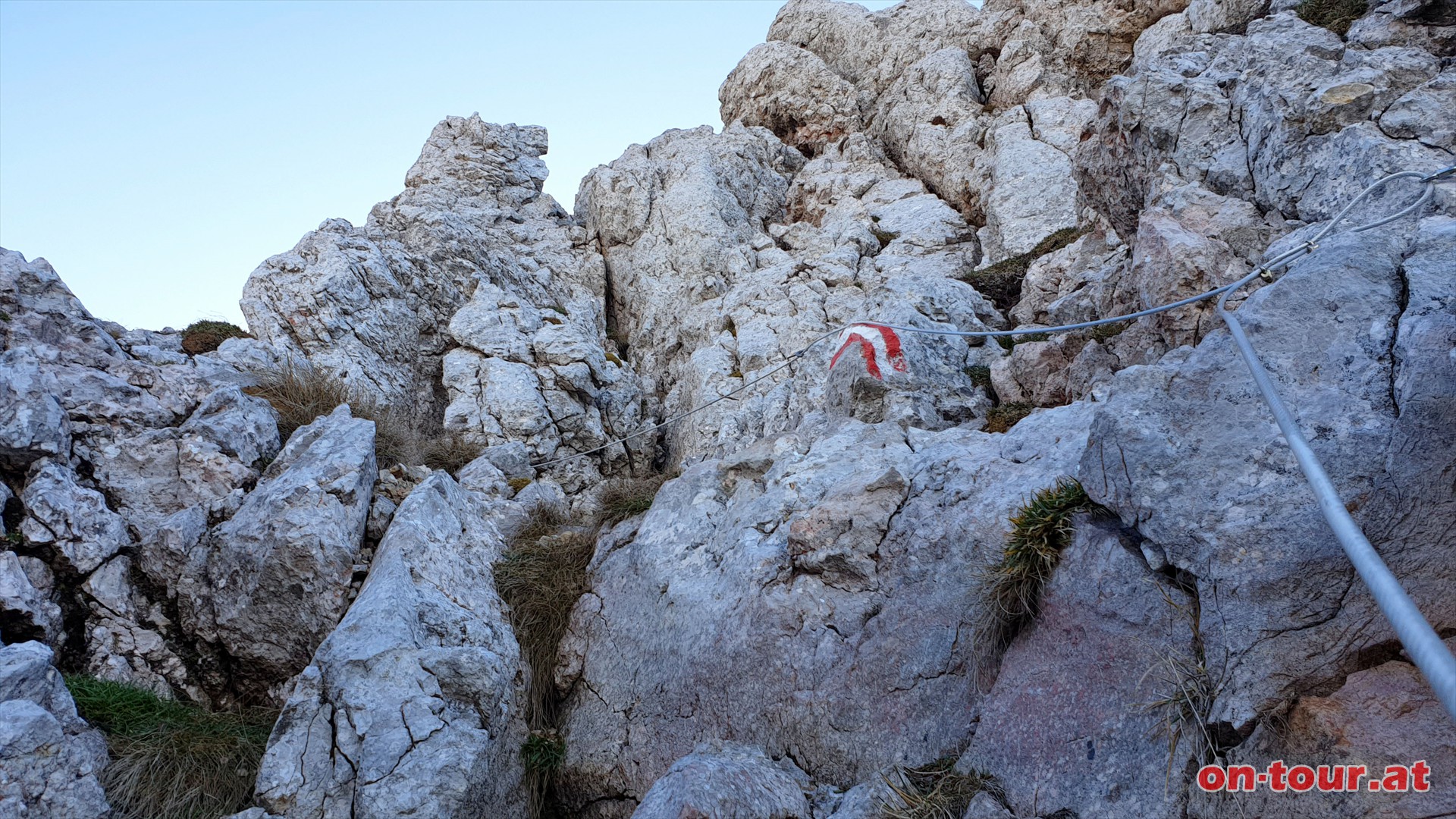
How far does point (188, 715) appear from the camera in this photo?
24.6 feet

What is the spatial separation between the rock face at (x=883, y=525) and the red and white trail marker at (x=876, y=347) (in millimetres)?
69

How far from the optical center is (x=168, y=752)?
668cm

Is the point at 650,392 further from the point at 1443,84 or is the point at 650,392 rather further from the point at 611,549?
the point at 1443,84

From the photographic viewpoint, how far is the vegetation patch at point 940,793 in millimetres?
5352

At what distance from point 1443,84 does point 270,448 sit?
14705 mm

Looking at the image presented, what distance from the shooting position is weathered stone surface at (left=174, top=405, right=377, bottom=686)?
27.0 ft

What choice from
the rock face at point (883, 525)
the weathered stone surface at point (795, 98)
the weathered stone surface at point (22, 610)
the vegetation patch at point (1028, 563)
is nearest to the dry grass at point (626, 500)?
the rock face at point (883, 525)

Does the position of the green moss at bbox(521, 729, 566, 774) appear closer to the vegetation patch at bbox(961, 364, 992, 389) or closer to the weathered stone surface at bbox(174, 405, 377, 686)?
A: the weathered stone surface at bbox(174, 405, 377, 686)

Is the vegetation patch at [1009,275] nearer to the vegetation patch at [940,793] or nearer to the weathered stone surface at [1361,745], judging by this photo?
the vegetation patch at [940,793]

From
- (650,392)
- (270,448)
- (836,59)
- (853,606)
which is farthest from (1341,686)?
(836,59)

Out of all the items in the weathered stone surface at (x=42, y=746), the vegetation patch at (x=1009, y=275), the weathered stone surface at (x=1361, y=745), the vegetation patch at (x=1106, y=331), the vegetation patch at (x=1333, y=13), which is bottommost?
the vegetation patch at (x=1009, y=275)

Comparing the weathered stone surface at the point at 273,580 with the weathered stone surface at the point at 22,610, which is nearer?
the weathered stone surface at the point at 22,610

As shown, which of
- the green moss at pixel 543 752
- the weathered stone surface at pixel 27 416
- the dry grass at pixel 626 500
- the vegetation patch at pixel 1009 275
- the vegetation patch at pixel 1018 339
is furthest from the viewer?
the vegetation patch at pixel 1009 275

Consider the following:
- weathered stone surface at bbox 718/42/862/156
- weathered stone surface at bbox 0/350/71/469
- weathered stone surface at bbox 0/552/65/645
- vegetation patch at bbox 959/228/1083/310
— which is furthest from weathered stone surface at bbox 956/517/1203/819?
weathered stone surface at bbox 718/42/862/156
